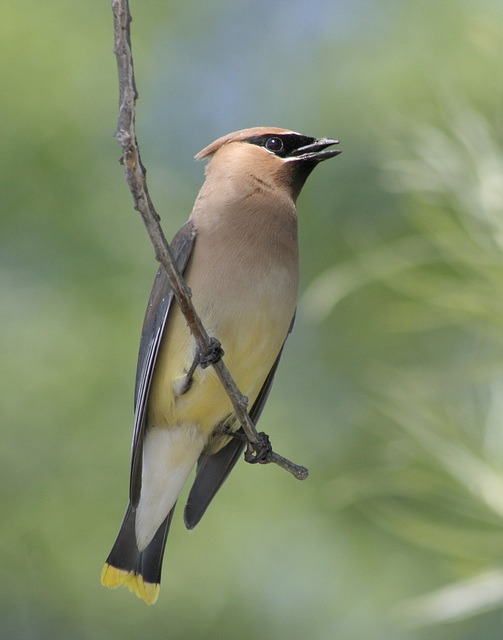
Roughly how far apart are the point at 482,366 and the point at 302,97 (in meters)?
5.22

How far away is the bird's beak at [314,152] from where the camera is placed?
3064mm

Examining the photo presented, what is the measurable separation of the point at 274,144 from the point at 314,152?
144 mm

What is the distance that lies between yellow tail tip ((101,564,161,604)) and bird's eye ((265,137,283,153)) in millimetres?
1464

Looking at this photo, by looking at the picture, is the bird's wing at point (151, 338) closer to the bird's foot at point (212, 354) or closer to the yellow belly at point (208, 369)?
the yellow belly at point (208, 369)

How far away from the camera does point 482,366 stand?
224 cm

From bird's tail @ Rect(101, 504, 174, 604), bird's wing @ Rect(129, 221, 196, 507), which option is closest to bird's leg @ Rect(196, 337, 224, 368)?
bird's wing @ Rect(129, 221, 196, 507)

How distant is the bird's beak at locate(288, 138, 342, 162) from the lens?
10.1 ft

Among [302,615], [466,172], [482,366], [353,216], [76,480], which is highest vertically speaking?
[466,172]

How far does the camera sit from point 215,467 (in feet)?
10.4

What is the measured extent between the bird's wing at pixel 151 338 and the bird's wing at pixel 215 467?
0.19 m

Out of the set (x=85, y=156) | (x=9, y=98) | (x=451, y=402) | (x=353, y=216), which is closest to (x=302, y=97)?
(x=353, y=216)

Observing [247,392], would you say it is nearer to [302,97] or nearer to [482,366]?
[482,366]

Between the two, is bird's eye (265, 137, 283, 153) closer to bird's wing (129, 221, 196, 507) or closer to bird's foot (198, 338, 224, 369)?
bird's wing (129, 221, 196, 507)

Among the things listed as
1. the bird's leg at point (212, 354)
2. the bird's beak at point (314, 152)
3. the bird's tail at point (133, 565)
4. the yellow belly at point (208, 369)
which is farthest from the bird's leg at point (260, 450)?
the bird's beak at point (314, 152)
